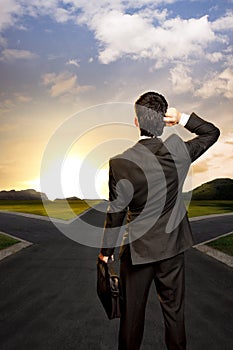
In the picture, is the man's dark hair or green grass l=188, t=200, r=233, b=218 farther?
green grass l=188, t=200, r=233, b=218

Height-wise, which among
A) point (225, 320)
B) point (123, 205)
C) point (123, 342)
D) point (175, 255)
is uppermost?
point (123, 205)

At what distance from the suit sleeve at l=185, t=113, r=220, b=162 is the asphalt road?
6.99ft

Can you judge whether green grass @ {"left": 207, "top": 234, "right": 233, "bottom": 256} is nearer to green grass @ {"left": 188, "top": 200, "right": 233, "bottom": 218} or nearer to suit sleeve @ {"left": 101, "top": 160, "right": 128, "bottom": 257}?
suit sleeve @ {"left": 101, "top": 160, "right": 128, "bottom": 257}

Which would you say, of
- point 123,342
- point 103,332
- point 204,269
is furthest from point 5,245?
point 123,342

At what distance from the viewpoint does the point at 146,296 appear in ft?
9.64

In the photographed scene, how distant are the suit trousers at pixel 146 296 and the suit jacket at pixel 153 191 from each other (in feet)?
0.37

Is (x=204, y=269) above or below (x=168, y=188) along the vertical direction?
below

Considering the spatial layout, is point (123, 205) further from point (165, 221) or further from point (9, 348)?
point (9, 348)

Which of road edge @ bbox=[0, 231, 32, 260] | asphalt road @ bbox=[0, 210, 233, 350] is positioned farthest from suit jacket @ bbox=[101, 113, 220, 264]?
road edge @ bbox=[0, 231, 32, 260]

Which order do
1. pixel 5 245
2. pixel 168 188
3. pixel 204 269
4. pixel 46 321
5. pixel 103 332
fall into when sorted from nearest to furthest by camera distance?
pixel 168 188, pixel 103 332, pixel 46 321, pixel 204 269, pixel 5 245

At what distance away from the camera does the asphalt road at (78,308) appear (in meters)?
3.86

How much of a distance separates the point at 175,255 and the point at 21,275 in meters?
4.70

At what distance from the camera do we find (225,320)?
14.7 ft

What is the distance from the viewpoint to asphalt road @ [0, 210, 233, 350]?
152 inches
